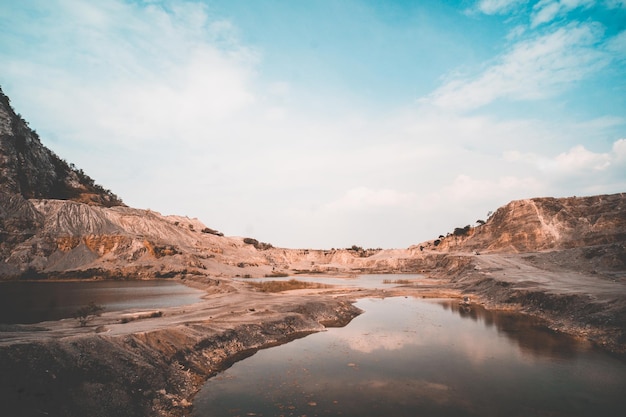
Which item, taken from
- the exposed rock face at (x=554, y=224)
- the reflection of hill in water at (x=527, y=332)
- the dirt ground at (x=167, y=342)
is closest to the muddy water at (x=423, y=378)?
the reflection of hill in water at (x=527, y=332)

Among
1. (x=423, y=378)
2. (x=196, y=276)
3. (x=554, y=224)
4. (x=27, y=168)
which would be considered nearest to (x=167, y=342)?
(x=423, y=378)

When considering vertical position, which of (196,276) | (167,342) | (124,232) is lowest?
(196,276)

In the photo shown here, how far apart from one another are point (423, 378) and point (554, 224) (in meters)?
75.4

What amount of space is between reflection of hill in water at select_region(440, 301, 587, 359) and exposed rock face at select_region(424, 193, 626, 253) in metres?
44.4

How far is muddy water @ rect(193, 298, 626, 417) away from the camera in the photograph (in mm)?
10906

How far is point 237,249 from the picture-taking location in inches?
4063

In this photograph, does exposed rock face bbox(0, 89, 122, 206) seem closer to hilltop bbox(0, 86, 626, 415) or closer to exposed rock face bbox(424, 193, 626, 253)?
hilltop bbox(0, 86, 626, 415)

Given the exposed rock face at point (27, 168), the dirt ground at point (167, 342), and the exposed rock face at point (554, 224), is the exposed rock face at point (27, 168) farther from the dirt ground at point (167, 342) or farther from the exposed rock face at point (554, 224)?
the exposed rock face at point (554, 224)

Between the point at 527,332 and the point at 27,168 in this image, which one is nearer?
the point at 527,332

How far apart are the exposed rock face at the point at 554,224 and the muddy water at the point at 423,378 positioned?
55.5m

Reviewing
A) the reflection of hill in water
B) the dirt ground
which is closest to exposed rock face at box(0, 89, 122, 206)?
the dirt ground

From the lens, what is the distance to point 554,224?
234 ft

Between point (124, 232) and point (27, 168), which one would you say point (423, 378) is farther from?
point (27, 168)

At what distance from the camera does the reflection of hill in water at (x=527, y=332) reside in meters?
17.2
